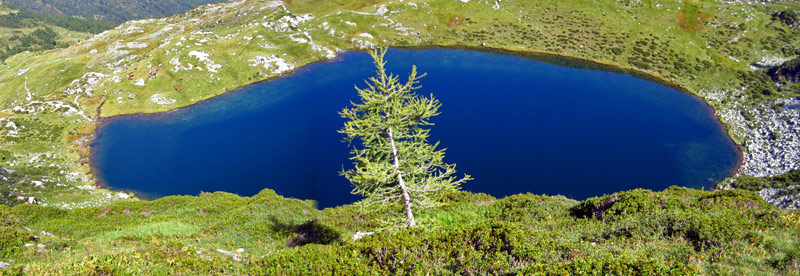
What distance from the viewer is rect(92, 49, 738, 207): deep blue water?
54.1m

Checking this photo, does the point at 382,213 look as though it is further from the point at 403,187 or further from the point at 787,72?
the point at 787,72

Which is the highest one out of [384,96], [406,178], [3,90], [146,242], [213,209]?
[384,96]

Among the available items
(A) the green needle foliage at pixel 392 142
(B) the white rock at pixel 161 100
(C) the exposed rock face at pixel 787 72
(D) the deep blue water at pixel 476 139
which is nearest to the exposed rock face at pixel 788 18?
(C) the exposed rock face at pixel 787 72

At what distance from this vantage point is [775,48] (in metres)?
94.8

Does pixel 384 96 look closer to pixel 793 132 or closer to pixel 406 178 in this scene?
pixel 406 178

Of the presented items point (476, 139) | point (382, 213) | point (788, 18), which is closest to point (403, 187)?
point (382, 213)

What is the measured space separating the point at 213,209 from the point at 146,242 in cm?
1218

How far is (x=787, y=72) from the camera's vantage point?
261ft

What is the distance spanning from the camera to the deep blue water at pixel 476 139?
54125 mm

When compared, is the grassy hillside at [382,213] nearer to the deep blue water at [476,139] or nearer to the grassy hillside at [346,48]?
the grassy hillside at [346,48]

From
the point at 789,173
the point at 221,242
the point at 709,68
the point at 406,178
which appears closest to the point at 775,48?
the point at 709,68

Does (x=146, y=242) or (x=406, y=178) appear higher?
(x=406, y=178)

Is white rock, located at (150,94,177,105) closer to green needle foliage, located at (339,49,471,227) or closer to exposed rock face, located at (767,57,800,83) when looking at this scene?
green needle foliage, located at (339,49,471,227)

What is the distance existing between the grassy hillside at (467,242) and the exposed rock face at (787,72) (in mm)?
80257
